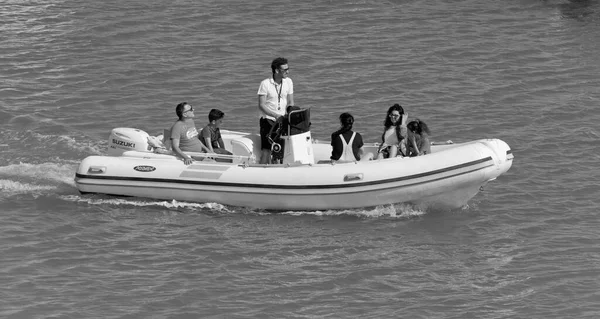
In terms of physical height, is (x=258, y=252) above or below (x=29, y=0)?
below

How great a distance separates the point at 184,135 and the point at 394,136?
263 centimetres

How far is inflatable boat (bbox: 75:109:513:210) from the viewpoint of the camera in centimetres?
1469

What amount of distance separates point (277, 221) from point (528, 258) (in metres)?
3.10

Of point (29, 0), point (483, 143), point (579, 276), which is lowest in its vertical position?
point (579, 276)

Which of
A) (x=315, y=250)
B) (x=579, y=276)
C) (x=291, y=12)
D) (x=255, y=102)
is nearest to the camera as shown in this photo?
(x=579, y=276)

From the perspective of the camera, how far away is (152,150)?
1611 centimetres

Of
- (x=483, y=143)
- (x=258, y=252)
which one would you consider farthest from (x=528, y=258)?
(x=258, y=252)

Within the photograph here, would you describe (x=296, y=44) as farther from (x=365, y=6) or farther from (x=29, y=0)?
(x=29, y=0)

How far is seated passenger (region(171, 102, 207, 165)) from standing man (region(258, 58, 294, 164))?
791 millimetres

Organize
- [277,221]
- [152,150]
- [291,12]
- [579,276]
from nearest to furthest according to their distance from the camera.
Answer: [579,276]
[277,221]
[152,150]
[291,12]

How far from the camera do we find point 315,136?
58.6 ft

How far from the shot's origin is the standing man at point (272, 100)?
15383 mm

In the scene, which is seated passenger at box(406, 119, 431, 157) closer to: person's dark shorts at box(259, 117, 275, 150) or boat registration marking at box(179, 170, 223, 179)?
person's dark shorts at box(259, 117, 275, 150)

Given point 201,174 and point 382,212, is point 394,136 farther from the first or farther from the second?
point 201,174
